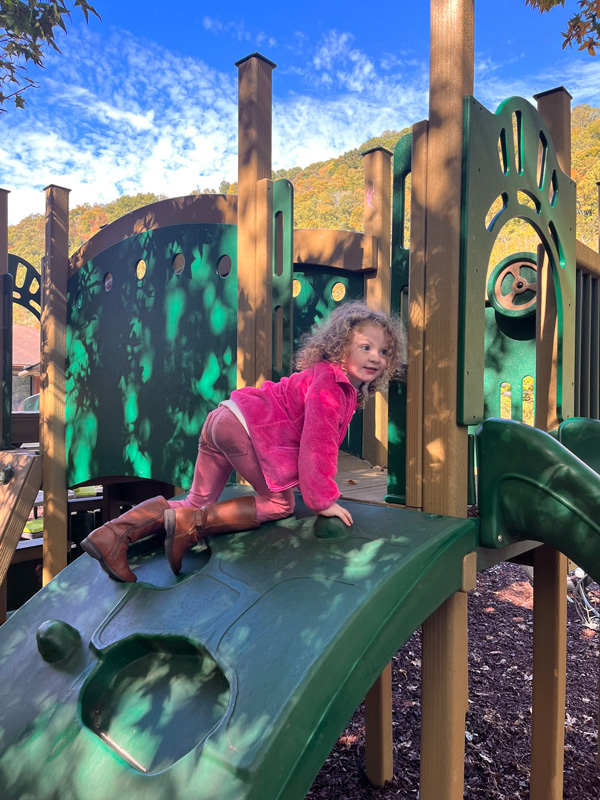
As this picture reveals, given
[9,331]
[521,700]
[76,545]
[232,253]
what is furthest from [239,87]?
[521,700]

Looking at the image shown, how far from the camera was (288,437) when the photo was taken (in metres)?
2.69

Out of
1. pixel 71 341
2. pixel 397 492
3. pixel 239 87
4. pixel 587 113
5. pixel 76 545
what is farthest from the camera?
pixel 587 113

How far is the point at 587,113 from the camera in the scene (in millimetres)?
53438

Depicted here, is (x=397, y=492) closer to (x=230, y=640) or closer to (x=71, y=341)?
(x=230, y=640)

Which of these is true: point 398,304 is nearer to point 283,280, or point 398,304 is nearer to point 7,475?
point 283,280

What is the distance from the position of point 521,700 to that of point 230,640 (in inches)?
190

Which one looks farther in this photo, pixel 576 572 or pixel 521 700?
pixel 576 572

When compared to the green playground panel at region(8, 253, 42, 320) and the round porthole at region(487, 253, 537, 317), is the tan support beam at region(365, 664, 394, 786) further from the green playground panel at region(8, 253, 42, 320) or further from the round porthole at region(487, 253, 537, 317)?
the green playground panel at region(8, 253, 42, 320)

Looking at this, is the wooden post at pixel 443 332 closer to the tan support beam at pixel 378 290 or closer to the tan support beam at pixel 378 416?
the tan support beam at pixel 378 416

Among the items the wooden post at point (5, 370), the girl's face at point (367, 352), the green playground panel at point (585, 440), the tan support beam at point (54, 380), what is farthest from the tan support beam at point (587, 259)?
the wooden post at point (5, 370)

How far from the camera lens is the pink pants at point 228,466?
2.70m

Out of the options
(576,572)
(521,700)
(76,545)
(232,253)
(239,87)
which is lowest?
(521,700)

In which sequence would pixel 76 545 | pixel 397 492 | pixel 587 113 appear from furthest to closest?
pixel 587 113 < pixel 76 545 < pixel 397 492

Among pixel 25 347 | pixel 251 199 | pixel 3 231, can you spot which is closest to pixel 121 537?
pixel 251 199
